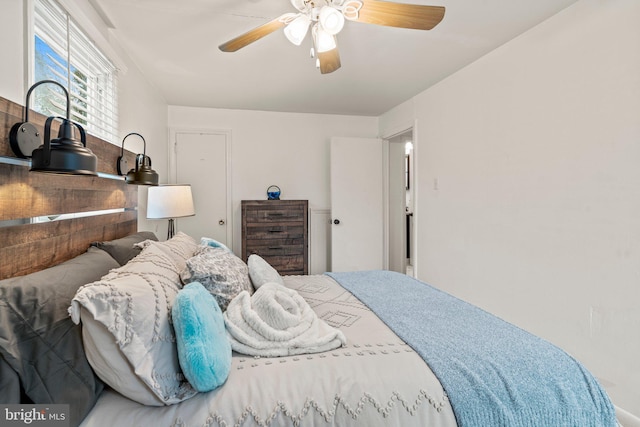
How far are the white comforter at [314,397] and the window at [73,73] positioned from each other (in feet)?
4.22

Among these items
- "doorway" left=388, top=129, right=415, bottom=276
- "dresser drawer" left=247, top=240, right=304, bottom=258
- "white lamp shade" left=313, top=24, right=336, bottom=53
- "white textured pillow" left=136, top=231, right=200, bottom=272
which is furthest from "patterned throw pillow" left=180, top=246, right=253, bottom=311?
"doorway" left=388, top=129, right=415, bottom=276

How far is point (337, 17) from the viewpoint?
147 centimetres

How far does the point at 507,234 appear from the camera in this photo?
2.36 meters

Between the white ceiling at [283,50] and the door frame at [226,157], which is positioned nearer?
the white ceiling at [283,50]

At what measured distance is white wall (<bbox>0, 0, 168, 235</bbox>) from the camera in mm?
1104

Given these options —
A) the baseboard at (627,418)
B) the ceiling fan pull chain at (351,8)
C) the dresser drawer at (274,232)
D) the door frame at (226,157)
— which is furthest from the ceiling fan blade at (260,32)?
the baseboard at (627,418)

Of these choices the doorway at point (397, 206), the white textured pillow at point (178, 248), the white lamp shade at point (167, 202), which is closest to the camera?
the white textured pillow at point (178, 248)

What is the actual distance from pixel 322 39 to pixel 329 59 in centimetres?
15

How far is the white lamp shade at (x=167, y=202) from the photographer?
103 inches

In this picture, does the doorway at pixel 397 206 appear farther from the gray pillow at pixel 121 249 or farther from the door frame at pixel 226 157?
the gray pillow at pixel 121 249

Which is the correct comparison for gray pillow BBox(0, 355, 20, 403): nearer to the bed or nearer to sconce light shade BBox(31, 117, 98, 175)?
the bed

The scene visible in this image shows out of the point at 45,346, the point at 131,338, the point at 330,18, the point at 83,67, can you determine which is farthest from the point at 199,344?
the point at 83,67

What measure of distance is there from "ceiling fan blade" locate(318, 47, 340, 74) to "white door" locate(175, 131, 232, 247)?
245 centimetres

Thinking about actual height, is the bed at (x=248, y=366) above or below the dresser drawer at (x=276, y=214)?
below
